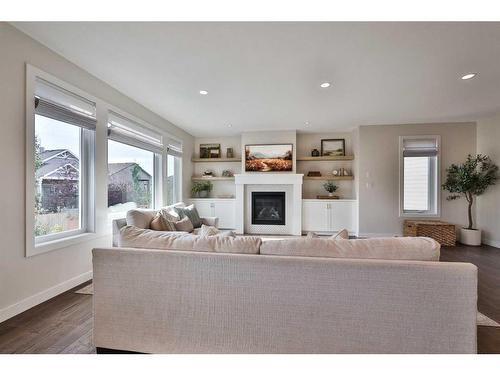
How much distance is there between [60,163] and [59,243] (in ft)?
2.75

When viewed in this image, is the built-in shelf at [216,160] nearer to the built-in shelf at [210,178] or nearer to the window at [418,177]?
the built-in shelf at [210,178]

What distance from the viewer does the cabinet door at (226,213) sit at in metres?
5.68

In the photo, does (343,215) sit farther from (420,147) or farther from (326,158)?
(420,147)

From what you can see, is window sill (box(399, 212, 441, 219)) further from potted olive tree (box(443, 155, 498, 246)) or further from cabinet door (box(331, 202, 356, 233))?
cabinet door (box(331, 202, 356, 233))

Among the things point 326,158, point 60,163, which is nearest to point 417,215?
point 326,158

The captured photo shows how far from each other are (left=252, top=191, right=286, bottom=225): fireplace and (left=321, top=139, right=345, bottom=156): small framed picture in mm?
1422

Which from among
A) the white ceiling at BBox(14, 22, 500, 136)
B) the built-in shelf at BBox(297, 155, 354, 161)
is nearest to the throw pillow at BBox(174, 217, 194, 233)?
the white ceiling at BBox(14, 22, 500, 136)

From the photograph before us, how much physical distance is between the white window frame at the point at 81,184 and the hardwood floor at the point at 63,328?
0.51m

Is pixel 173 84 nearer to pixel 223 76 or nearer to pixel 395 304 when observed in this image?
pixel 223 76

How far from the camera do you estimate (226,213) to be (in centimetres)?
570

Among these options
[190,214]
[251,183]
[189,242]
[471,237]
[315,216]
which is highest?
[251,183]

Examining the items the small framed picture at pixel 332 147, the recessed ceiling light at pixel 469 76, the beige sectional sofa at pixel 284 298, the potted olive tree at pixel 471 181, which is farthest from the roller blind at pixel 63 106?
the potted olive tree at pixel 471 181

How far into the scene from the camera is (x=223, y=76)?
278 cm

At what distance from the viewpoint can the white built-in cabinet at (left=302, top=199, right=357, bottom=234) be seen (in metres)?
5.29
